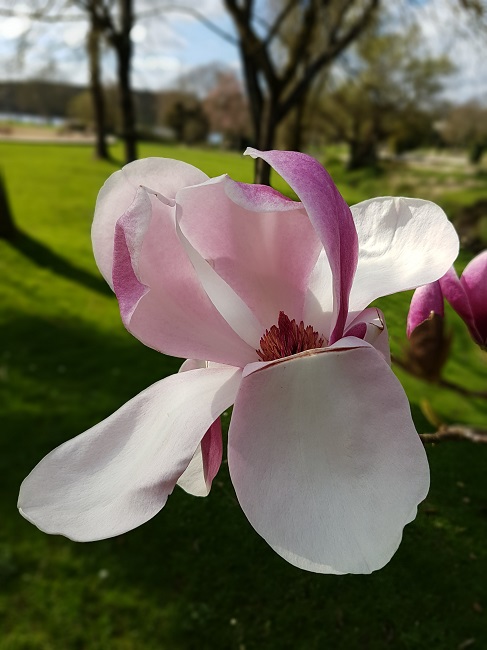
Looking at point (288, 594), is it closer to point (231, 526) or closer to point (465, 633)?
point (231, 526)

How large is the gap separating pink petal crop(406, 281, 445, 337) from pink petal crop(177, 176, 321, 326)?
0.12 meters

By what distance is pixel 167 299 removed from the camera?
429 millimetres

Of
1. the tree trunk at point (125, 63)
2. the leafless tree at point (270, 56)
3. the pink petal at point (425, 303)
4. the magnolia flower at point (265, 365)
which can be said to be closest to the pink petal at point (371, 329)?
the magnolia flower at point (265, 365)

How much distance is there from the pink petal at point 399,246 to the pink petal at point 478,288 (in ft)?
0.40

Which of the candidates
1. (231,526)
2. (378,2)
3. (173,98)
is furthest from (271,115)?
(173,98)

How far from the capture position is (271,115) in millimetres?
3881

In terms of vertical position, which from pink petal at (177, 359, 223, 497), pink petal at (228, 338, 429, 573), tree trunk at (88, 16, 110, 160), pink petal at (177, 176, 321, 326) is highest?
pink petal at (177, 176, 321, 326)

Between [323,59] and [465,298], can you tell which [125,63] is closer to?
[323,59]

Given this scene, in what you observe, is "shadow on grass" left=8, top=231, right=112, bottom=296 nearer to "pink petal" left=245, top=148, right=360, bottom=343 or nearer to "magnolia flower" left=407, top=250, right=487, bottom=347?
"magnolia flower" left=407, top=250, right=487, bottom=347

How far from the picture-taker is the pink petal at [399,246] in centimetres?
41

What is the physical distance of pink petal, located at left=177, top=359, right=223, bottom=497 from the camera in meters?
0.42

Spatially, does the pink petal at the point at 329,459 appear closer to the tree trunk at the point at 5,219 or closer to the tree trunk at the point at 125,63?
the tree trunk at the point at 125,63

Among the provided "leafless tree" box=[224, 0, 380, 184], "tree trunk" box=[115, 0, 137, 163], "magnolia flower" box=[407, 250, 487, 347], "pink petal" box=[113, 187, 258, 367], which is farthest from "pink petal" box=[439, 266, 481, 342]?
"tree trunk" box=[115, 0, 137, 163]

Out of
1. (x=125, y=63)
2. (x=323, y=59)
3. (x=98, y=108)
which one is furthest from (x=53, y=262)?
(x=98, y=108)
